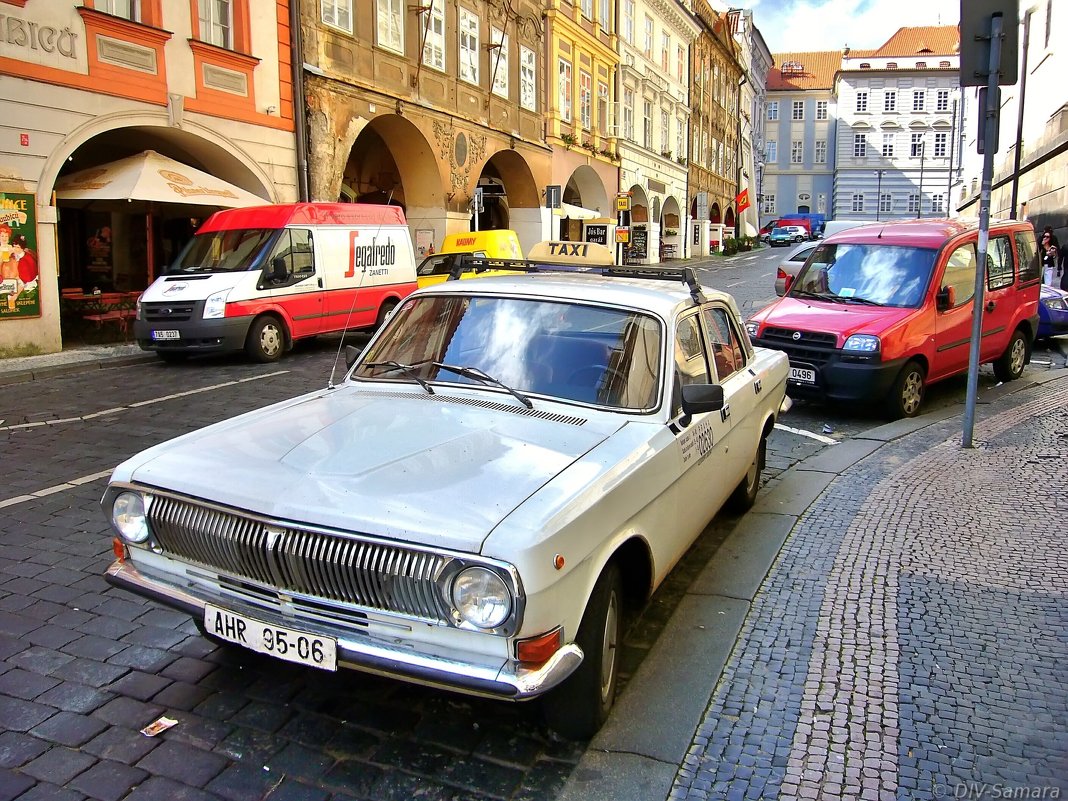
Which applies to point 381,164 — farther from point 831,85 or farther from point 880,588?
point 831,85

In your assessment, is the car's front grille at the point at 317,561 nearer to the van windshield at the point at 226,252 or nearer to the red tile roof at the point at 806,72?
the van windshield at the point at 226,252

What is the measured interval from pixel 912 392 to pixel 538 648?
7742 millimetres

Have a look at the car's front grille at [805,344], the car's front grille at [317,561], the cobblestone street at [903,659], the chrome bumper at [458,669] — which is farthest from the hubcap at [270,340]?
the chrome bumper at [458,669]

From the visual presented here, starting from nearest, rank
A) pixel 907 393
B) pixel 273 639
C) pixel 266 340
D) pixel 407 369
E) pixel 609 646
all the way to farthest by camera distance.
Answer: pixel 273 639
pixel 609 646
pixel 407 369
pixel 907 393
pixel 266 340

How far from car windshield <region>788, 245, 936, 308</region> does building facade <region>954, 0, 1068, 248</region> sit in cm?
1368

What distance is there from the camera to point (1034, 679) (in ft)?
11.9

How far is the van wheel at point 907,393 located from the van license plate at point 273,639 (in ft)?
25.0

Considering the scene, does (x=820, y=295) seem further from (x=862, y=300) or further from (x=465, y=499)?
(x=465, y=499)

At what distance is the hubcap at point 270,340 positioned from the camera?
519 inches

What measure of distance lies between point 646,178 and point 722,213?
2013cm

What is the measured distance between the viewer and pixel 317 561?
113 inches

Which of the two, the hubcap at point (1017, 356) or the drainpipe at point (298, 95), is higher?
the drainpipe at point (298, 95)

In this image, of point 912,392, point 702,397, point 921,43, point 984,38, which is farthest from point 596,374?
point 921,43

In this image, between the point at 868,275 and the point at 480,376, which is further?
the point at 868,275
